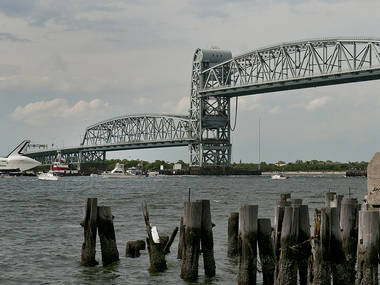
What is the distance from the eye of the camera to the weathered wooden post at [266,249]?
14891mm

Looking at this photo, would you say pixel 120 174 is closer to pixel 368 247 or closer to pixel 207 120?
pixel 207 120

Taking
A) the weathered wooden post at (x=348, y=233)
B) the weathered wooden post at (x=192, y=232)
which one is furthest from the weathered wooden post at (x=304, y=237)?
the weathered wooden post at (x=192, y=232)

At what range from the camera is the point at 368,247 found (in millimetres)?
13164

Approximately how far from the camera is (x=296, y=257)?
14.2 metres

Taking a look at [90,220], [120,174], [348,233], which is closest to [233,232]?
[90,220]

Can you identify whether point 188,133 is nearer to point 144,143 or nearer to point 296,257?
point 144,143

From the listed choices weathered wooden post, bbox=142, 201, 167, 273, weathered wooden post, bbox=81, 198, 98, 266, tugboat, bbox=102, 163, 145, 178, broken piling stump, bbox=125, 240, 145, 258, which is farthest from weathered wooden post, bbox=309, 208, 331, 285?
tugboat, bbox=102, 163, 145, 178

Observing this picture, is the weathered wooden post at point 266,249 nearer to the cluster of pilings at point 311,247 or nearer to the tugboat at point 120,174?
the cluster of pilings at point 311,247

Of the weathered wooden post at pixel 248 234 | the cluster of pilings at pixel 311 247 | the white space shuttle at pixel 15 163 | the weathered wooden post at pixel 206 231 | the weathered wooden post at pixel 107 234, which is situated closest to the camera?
the cluster of pilings at pixel 311 247

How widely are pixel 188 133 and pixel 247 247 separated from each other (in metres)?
148

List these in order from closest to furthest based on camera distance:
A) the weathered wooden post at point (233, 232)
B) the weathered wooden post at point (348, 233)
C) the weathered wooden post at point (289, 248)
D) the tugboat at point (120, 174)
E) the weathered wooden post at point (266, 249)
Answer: the weathered wooden post at point (289, 248) < the weathered wooden post at point (348, 233) < the weathered wooden post at point (266, 249) < the weathered wooden post at point (233, 232) < the tugboat at point (120, 174)

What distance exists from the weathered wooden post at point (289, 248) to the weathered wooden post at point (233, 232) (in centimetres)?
445

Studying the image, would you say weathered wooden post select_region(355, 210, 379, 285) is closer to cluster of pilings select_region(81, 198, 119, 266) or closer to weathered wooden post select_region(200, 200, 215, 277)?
weathered wooden post select_region(200, 200, 215, 277)

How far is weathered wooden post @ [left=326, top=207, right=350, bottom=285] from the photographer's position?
13827mm
